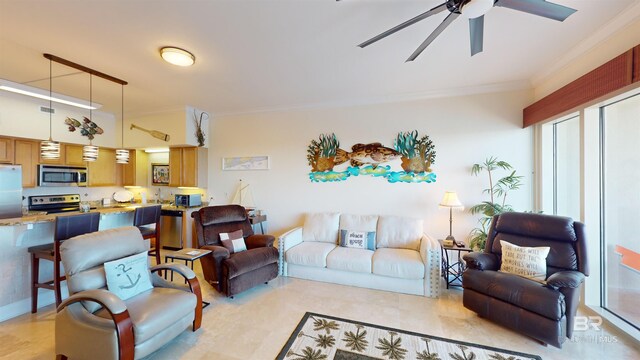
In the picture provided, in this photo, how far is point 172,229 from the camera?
4738mm

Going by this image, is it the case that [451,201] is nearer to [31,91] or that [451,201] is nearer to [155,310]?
[155,310]

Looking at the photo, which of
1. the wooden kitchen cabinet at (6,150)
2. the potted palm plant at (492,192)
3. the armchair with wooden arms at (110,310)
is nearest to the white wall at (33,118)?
the wooden kitchen cabinet at (6,150)

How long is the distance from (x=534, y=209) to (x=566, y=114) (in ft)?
4.29

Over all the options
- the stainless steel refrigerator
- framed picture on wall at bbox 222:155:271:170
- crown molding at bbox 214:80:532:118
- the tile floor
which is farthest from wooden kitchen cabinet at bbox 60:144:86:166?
crown molding at bbox 214:80:532:118

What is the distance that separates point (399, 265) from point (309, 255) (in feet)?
3.91

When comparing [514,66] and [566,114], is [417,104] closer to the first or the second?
[514,66]

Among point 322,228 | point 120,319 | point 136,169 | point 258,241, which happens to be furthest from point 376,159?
point 136,169

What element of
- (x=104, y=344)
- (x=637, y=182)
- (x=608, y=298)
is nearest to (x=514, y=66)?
(x=637, y=182)

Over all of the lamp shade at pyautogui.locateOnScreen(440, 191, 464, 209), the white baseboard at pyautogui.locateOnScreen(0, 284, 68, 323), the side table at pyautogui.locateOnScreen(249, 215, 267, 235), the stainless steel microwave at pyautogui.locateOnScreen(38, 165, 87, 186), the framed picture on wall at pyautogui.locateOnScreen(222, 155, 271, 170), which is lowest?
the white baseboard at pyautogui.locateOnScreen(0, 284, 68, 323)

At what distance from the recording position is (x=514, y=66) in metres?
2.96

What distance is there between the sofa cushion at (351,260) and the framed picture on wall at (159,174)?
4.06m

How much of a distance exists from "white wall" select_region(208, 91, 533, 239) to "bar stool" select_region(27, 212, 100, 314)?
2.44m

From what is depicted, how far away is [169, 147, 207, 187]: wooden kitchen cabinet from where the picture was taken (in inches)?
190

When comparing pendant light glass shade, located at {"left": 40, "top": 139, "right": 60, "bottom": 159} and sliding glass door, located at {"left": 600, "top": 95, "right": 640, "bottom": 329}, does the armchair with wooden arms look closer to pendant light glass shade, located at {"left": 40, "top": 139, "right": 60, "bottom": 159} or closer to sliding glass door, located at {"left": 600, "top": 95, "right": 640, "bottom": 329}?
pendant light glass shade, located at {"left": 40, "top": 139, "right": 60, "bottom": 159}
